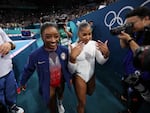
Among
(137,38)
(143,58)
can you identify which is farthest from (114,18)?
(143,58)

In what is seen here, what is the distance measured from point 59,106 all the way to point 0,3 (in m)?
22.4

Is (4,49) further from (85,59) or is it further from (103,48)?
(103,48)

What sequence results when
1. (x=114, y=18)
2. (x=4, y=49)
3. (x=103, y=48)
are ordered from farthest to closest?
(x=114, y=18)
(x=103, y=48)
(x=4, y=49)

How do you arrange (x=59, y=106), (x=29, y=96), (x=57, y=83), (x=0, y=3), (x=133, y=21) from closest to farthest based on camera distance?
(x=133, y=21), (x=57, y=83), (x=59, y=106), (x=29, y=96), (x=0, y=3)

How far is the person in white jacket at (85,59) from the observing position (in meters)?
2.29

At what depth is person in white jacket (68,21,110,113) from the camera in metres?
2.29

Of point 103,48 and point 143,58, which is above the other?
point 143,58

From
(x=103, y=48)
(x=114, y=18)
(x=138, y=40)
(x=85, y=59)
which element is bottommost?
(x=85, y=59)

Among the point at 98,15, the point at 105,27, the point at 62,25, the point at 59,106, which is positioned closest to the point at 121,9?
the point at 105,27

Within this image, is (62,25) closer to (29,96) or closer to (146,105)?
(29,96)

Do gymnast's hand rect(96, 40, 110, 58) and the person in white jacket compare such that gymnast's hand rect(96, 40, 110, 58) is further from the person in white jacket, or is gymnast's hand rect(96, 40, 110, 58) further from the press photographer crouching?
the press photographer crouching

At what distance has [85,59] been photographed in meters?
2.42

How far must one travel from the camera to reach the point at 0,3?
22750mm

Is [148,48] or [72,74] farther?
[72,74]
